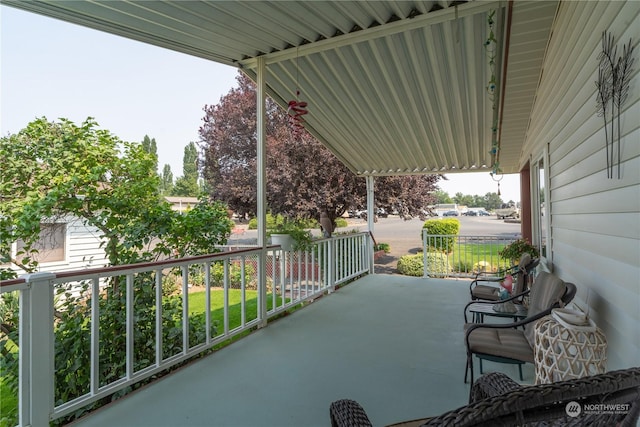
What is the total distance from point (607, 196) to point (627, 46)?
731mm

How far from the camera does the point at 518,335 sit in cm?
265

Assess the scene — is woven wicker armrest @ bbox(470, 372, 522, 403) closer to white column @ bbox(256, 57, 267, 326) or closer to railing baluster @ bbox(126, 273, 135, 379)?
railing baluster @ bbox(126, 273, 135, 379)

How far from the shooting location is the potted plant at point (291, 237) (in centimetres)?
466

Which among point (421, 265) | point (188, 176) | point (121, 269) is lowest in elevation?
point (421, 265)

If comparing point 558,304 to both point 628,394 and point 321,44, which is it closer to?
point 628,394

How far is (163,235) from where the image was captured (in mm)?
3643

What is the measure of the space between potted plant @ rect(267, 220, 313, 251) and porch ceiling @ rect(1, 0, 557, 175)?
6.57ft

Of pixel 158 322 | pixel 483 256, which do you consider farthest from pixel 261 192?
pixel 483 256

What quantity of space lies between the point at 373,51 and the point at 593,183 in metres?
2.74

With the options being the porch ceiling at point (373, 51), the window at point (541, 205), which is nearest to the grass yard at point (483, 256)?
the window at point (541, 205)

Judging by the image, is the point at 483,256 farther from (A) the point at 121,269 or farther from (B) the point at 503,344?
(A) the point at 121,269

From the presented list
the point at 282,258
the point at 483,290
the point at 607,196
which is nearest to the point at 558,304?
the point at 607,196

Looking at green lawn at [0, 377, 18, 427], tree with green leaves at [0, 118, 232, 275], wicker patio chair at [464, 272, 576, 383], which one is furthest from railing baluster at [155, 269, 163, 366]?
wicker patio chair at [464, 272, 576, 383]

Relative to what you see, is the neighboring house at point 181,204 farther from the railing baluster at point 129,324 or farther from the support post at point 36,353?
the support post at point 36,353
